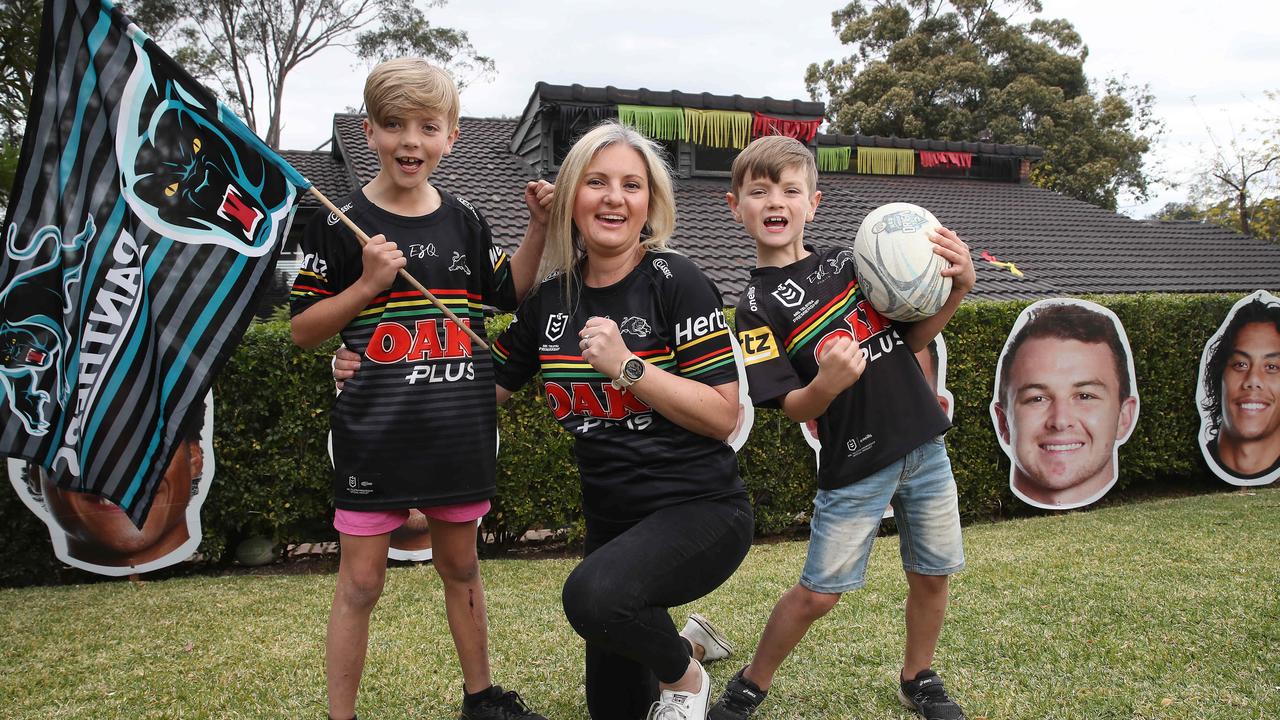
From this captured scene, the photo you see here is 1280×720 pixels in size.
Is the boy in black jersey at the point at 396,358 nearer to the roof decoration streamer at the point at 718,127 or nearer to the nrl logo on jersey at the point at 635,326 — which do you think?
the nrl logo on jersey at the point at 635,326

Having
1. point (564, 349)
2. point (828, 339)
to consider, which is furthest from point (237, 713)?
point (828, 339)

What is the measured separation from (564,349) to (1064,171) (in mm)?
28840

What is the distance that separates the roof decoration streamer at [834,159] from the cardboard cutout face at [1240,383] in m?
9.29

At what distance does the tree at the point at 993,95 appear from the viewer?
26.8 meters

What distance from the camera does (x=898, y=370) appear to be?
2.75 metres

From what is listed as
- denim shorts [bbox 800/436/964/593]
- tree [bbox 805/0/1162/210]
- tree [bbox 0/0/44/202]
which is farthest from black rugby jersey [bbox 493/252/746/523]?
tree [bbox 805/0/1162/210]

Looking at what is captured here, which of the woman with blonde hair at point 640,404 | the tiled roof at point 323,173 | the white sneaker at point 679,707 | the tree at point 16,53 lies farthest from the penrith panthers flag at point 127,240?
the tiled roof at point 323,173

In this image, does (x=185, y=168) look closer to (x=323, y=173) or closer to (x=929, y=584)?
(x=929, y=584)

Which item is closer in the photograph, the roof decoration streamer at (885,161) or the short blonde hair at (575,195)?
the short blonde hair at (575,195)

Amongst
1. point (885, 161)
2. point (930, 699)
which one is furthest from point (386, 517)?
point (885, 161)

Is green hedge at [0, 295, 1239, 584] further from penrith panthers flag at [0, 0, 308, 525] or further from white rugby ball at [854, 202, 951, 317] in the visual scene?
white rugby ball at [854, 202, 951, 317]

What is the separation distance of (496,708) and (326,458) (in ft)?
10.4

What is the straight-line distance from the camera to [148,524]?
533 cm

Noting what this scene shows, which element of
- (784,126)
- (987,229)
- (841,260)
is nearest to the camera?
(841,260)
